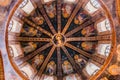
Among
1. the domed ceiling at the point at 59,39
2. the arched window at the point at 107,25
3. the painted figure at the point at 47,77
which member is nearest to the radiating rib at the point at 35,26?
the domed ceiling at the point at 59,39

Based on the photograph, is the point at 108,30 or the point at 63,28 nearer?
the point at 108,30

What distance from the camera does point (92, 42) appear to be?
1709 centimetres

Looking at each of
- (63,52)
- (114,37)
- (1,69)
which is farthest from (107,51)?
(1,69)

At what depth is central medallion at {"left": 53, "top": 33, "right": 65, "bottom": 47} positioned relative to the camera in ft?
57.2

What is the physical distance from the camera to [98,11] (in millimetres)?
16281

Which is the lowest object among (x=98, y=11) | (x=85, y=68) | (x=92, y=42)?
(x=85, y=68)

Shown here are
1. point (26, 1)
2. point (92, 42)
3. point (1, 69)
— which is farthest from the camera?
point (92, 42)

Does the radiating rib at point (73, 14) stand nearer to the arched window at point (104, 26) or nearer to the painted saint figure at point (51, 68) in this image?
the arched window at point (104, 26)

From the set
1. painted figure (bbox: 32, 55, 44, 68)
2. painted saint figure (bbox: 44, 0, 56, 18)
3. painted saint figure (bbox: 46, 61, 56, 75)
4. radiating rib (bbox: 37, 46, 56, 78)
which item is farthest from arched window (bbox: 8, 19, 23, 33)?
painted saint figure (bbox: 46, 61, 56, 75)

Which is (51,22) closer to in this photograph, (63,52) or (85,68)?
(63,52)

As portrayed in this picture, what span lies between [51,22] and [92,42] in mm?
2131

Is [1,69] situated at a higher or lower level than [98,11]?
lower

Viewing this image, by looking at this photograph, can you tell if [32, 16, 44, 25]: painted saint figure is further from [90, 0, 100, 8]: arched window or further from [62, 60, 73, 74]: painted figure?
[90, 0, 100, 8]: arched window

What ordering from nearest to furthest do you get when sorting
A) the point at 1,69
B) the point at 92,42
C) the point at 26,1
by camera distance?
the point at 1,69 → the point at 26,1 → the point at 92,42
